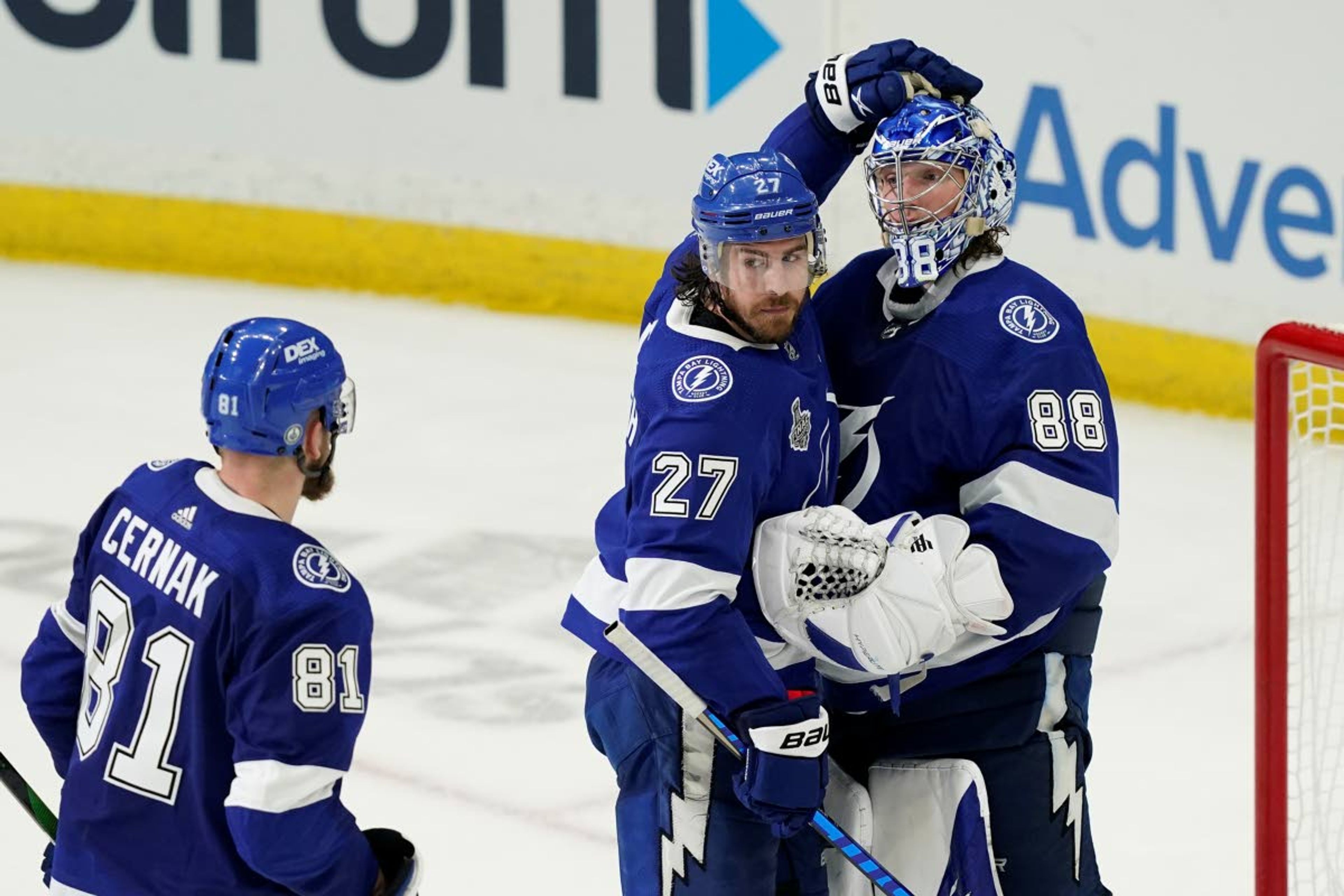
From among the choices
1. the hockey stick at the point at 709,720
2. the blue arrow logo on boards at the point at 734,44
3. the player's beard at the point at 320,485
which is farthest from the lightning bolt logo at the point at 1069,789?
the blue arrow logo on boards at the point at 734,44

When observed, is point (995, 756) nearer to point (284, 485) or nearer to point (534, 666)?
point (284, 485)

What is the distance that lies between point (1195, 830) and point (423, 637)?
163 cm

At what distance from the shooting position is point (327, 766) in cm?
220

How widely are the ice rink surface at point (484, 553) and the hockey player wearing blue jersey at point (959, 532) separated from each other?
101cm

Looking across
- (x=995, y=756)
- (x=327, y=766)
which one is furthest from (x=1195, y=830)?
(x=327, y=766)

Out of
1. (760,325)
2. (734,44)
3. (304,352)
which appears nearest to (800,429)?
(760,325)

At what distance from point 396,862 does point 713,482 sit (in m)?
0.56

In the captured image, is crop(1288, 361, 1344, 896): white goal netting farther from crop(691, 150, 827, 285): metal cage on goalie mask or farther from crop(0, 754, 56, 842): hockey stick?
crop(0, 754, 56, 842): hockey stick

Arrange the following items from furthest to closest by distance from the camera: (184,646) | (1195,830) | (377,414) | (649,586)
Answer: (377,414) < (1195,830) < (649,586) < (184,646)

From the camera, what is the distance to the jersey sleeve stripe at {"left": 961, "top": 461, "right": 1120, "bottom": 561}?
99.1 inches

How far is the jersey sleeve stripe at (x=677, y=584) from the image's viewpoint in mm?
2373

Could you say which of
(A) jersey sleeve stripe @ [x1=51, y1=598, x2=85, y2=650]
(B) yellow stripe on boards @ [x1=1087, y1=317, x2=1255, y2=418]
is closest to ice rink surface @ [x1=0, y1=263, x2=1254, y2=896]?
(B) yellow stripe on boards @ [x1=1087, y1=317, x2=1255, y2=418]

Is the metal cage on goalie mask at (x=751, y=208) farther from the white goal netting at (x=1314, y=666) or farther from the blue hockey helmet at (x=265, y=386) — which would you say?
the white goal netting at (x=1314, y=666)

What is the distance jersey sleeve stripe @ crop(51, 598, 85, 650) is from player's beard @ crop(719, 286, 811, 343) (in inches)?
31.4
